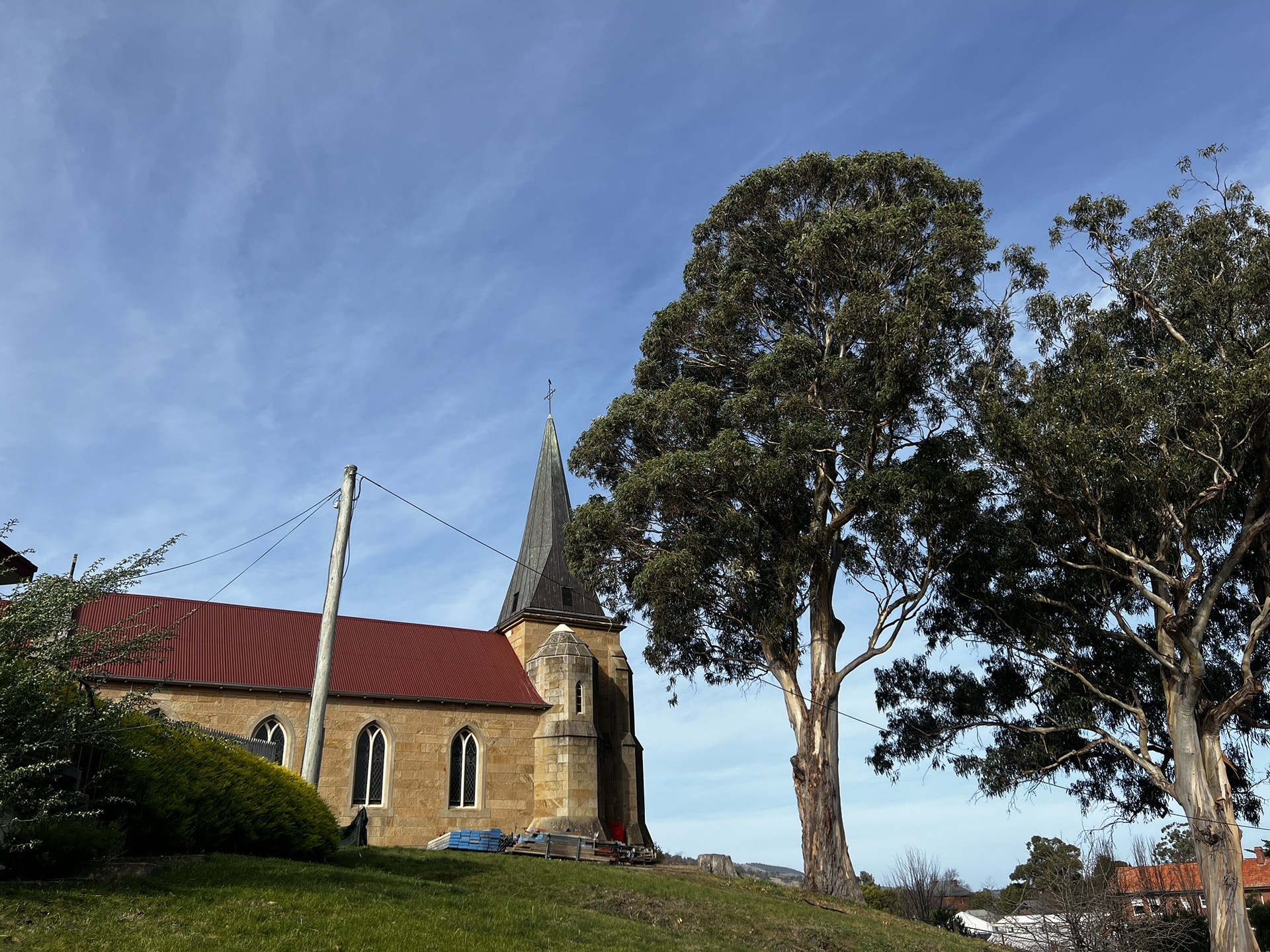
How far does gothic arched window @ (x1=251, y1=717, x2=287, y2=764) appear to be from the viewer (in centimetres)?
2636

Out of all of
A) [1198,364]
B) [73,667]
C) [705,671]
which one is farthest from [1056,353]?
[73,667]

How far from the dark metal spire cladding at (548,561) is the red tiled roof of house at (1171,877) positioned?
20.0 metres

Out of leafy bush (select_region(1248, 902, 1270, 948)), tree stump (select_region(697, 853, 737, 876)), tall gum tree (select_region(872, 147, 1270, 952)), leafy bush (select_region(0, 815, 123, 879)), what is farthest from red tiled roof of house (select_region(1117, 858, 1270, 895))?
leafy bush (select_region(0, 815, 123, 879))

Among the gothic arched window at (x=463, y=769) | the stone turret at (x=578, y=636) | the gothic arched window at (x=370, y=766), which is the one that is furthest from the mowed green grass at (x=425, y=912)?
the stone turret at (x=578, y=636)

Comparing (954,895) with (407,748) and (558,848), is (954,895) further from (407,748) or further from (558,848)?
(558,848)

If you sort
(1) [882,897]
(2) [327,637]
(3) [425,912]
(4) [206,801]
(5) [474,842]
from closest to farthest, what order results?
(3) [425,912] < (4) [206,801] < (2) [327,637] < (5) [474,842] < (1) [882,897]

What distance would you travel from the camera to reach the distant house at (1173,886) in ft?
92.8

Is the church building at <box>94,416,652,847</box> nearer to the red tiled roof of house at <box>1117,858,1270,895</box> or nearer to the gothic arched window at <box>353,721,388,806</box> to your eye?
the gothic arched window at <box>353,721,388,806</box>

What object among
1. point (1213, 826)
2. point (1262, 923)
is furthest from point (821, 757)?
point (1262, 923)

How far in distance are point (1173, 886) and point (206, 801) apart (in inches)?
1618

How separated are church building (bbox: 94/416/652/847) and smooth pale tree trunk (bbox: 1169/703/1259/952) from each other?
15068 millimetres

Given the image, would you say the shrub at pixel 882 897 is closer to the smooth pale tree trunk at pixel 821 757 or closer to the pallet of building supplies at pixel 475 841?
the smooth pale tree trunk at pixel 821 757

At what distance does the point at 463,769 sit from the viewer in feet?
94.3

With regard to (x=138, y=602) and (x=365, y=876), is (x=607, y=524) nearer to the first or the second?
(x=365, y=876)
